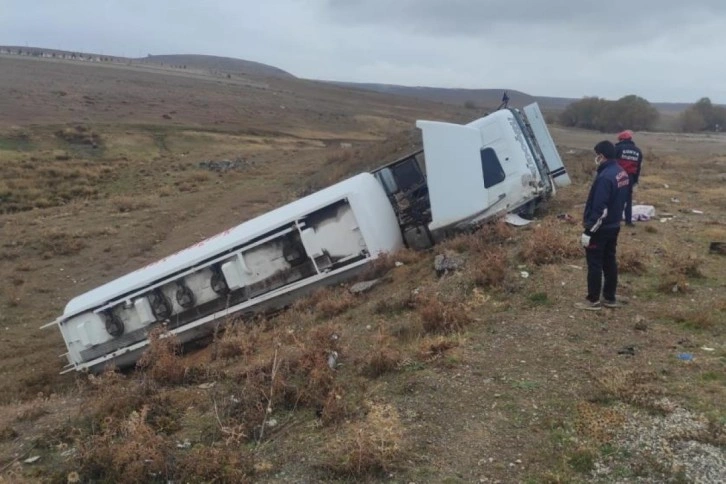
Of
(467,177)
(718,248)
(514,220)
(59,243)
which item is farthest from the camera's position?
(59,243)

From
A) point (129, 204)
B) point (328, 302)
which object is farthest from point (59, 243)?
point (328, 302)

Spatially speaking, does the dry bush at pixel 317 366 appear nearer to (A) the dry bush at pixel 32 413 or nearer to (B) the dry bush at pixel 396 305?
(B) the dry bush at pixel 396 305

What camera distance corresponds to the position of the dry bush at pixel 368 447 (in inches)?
188

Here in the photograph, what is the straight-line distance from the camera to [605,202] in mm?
7035

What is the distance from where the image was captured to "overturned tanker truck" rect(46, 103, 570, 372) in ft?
33.2

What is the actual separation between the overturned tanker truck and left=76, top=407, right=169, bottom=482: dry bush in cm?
465

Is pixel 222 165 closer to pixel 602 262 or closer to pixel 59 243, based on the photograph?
pixel 59 243

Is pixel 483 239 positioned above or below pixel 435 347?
above

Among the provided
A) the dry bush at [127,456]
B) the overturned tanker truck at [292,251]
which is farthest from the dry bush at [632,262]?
the dry bush at [127,456]

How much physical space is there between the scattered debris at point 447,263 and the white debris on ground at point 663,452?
4.40 metres

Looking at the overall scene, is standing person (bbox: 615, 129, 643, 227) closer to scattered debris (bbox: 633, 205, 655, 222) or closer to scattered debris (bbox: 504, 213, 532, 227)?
scattered debris (bbox: 633, 205, 655, 222)

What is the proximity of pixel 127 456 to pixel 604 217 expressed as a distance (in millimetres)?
5529

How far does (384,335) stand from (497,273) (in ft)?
6.76

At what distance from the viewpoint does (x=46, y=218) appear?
2119cm
